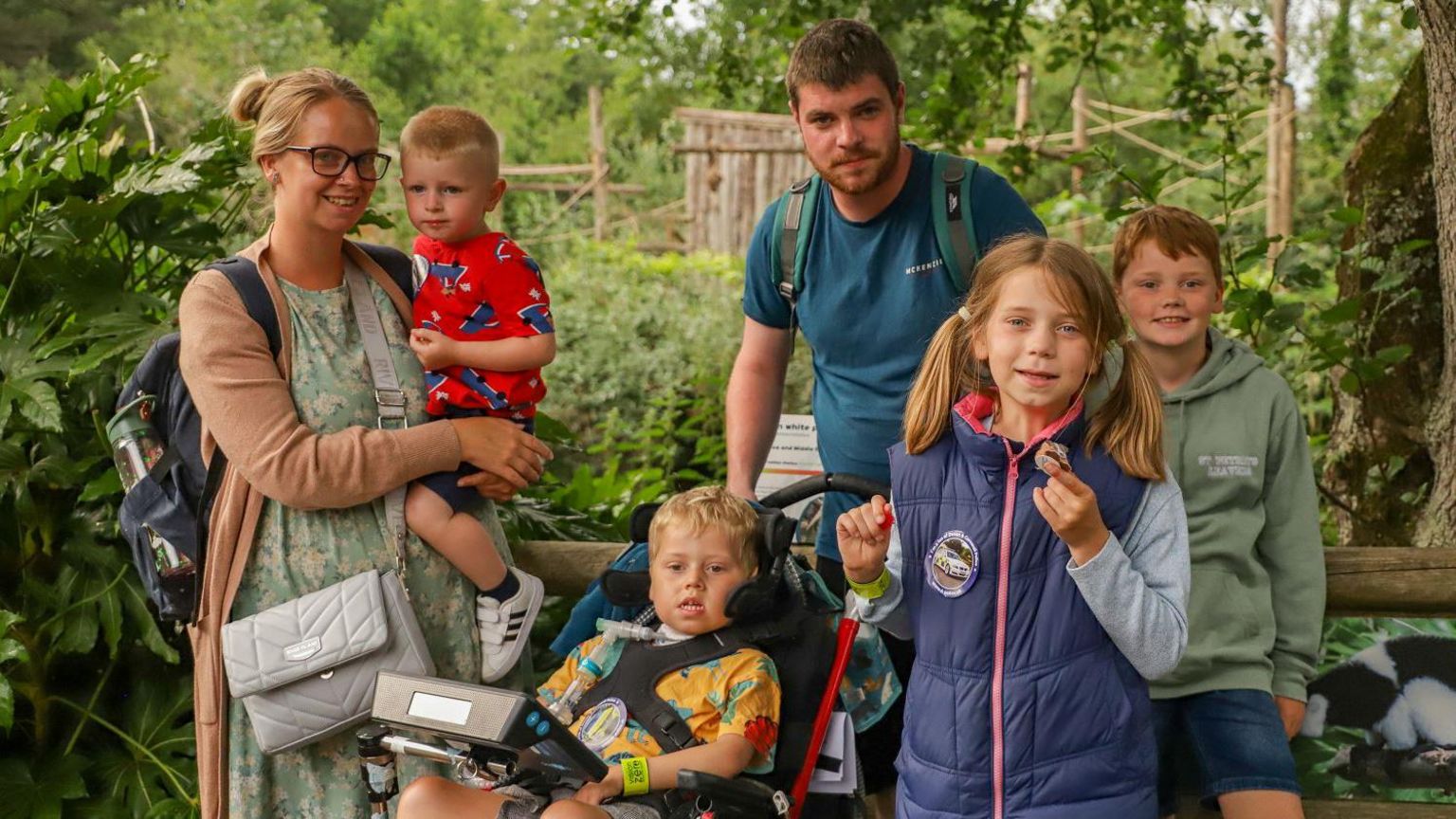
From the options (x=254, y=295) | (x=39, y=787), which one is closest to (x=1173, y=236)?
(x=254, y=295)

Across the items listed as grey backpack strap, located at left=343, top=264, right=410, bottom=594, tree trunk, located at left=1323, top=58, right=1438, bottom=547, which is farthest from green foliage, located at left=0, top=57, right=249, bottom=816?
tree trunk, located at left=1323, top=58, right=1438, bottom=547

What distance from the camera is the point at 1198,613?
2.74 metres

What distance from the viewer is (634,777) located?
246cm

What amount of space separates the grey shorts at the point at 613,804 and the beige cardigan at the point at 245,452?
64cm

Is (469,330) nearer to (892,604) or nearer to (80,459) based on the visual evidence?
(892,604)

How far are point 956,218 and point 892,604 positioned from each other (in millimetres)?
1018

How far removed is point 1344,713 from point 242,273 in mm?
2607

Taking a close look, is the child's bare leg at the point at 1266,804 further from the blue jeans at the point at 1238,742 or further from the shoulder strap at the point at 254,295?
the shoulder strap at the point at 254,295

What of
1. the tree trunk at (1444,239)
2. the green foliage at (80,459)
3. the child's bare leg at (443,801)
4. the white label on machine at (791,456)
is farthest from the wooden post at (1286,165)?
the child's bare leg at (443,801)

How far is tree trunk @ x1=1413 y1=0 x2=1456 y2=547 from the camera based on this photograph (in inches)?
150

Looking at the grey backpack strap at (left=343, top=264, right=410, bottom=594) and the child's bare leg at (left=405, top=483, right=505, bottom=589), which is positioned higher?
the grey backpack strap at (left=343, top=264, right=410, bottom=594)

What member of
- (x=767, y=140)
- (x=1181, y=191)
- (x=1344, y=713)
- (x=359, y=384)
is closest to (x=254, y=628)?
(x=359, y=384)

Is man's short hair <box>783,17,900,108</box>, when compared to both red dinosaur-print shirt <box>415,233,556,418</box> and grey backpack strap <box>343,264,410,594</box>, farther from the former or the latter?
grey backpack strap <box>343,264,410,594</box>

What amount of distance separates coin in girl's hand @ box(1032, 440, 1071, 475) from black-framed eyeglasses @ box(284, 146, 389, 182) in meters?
1.36
